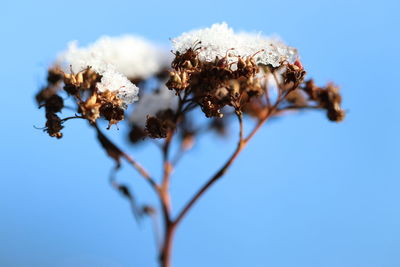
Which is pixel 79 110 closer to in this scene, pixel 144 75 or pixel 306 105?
pixel 306 105

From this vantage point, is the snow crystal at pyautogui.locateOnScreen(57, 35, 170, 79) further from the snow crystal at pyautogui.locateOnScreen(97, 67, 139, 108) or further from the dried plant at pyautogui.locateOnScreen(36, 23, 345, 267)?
the snow crystal at pyautogui.locateOnScreen(97, 67, 139, 108)

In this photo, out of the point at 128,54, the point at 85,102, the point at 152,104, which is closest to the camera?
the point at 85,102

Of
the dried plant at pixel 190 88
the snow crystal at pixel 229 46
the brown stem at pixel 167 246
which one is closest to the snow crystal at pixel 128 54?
the dried plant at pixel 190 88

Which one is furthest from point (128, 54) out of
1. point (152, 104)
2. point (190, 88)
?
point (190, 88)

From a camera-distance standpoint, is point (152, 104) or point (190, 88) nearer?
point (190, 88)

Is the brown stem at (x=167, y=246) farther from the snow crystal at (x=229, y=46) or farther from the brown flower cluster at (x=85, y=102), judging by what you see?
the snow crystal at (x=229, y=46)

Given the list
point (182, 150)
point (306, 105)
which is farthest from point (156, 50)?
point (306, 105)

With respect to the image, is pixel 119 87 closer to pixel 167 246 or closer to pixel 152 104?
pixel 167 246
